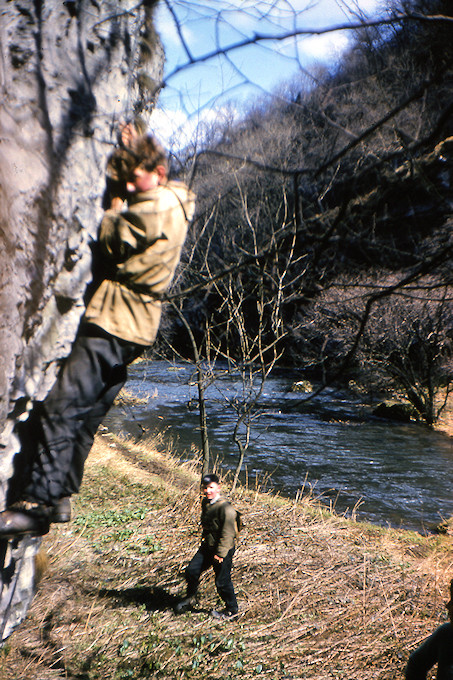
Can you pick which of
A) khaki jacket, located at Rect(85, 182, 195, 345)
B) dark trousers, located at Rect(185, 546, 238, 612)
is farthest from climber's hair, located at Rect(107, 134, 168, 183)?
dark trousers, located at Rect(185, 546, 238, 612)

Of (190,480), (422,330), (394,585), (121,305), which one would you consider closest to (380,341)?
(422,330)

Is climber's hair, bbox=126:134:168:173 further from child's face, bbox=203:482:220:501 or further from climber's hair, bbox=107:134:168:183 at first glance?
child's face, bbox=203:482:220:501

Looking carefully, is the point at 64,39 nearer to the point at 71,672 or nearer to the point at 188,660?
the point at 71,672

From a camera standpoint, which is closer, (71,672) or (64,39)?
(64,39)

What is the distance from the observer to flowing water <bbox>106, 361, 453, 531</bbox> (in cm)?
951

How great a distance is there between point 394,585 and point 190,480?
4849 millimetres

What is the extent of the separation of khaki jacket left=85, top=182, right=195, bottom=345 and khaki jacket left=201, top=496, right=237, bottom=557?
2.56 m

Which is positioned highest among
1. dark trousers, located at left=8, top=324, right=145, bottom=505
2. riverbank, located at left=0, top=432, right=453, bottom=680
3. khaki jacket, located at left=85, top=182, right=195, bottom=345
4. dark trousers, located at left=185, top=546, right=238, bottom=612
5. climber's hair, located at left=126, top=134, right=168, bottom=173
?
climber's hair, located at left=126, top=134, right=168, bottom=173

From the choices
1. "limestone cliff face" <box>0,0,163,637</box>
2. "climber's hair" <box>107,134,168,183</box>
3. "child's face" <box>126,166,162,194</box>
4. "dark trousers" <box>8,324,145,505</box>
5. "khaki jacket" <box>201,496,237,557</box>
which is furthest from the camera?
"khaki jacket" <box>201,496,237,557</box>

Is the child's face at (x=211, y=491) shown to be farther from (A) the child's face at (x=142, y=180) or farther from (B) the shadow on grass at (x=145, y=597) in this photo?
(A) the child's face at (x=142, y=180)

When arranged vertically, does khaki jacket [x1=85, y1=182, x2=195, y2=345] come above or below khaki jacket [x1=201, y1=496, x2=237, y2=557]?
above

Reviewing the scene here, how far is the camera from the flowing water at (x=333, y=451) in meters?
9.51

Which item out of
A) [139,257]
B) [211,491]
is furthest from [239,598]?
[139,257]

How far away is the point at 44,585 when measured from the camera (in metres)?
4.42
